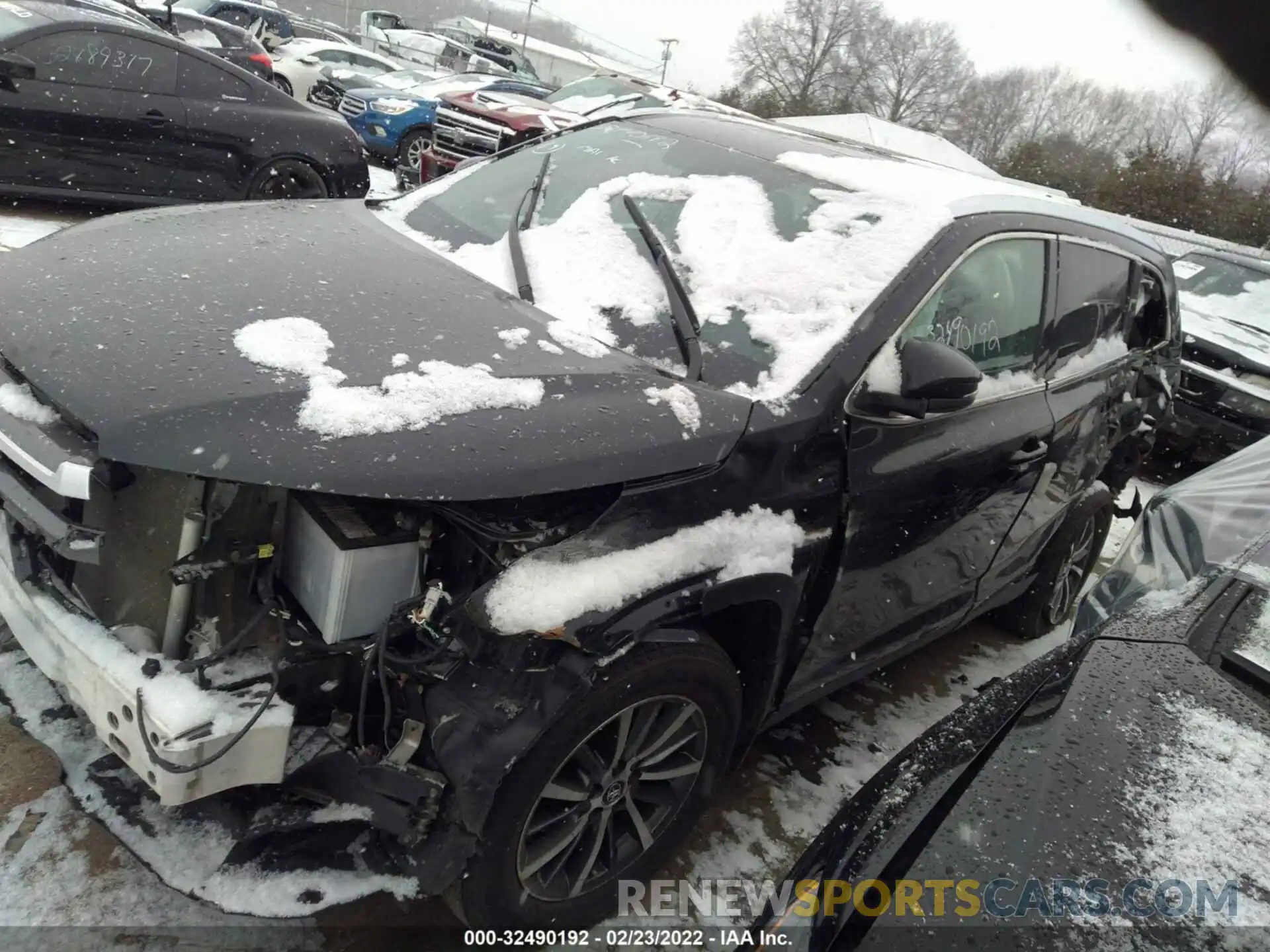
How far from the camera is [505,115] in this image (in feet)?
36.0

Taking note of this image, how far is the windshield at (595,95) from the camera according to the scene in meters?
11.8

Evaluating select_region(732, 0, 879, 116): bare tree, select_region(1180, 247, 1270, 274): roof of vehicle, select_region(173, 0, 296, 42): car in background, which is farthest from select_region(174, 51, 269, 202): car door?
select_region(732, 0, 879, 116): bare tree

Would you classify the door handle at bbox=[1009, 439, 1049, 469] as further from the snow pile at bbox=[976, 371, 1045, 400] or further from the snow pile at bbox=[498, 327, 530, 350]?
the snow pile at bbox=[498, 327, 530, 350]

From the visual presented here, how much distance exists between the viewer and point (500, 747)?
1.73m

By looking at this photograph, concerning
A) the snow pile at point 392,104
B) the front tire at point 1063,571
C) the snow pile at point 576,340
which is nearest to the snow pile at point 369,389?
the snow pile at point 576,340

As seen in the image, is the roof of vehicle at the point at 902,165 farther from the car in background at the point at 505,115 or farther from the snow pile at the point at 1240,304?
the car in background at the point at 505,115

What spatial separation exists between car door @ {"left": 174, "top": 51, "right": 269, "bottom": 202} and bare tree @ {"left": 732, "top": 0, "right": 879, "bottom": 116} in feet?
82.2

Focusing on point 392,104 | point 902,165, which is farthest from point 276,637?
point 392,104

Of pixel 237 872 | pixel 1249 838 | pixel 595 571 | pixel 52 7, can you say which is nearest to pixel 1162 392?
pixel 1249 838

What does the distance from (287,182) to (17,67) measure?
1923mm

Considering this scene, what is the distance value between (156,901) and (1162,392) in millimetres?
4377

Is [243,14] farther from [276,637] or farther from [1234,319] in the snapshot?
[276,637]

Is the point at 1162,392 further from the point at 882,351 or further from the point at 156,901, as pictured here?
the point at 156,901

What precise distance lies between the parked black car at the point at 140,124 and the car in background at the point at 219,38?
186 inches
